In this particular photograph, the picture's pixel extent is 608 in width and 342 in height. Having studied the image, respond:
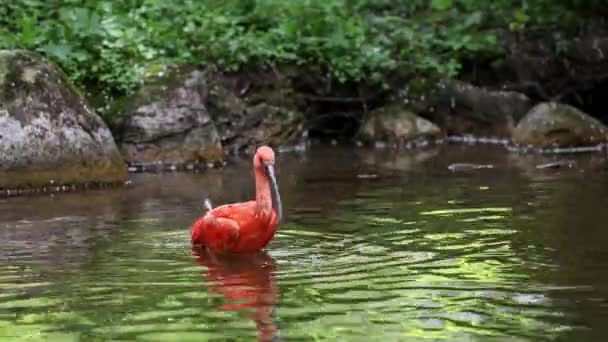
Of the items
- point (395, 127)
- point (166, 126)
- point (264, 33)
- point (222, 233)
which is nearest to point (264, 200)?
point (222, 233)

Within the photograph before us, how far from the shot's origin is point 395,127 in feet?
68.7

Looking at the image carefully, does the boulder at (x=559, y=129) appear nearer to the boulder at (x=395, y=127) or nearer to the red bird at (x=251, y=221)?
the boulder at (x=395, y=127)

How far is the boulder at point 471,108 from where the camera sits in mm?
21094

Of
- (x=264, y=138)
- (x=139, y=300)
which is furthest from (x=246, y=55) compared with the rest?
(x=139, y=300)

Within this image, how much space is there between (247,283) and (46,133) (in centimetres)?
726

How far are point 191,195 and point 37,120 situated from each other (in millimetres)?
2419

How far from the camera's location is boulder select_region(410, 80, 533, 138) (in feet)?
69.2

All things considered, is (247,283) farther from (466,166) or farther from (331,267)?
(466,166)

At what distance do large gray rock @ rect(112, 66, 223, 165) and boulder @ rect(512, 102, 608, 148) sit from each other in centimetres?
514

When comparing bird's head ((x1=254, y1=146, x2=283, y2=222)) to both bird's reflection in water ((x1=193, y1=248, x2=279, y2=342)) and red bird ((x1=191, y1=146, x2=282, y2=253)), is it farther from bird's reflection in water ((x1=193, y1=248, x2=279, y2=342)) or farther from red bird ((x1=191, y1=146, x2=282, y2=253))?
bird's reflection in water ((x1=193, y1=248, x2=279, y2=342))

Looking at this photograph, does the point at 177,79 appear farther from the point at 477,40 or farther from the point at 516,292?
the point at 516,292

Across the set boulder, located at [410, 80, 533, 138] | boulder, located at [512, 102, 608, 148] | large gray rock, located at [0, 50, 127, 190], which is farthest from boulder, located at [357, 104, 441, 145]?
large gray rock, located at [0, 50, 127, 190]

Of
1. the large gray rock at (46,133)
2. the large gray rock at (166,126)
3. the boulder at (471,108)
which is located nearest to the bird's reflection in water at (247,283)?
the large gray rock at (46,133)

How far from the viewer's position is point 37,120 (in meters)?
15.2
